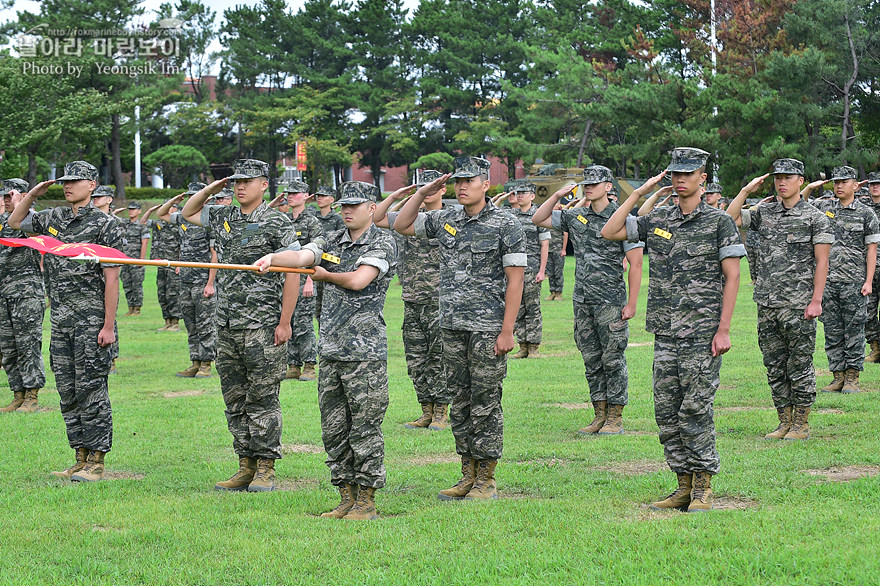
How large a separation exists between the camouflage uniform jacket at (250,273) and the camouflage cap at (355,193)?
26.7 inches

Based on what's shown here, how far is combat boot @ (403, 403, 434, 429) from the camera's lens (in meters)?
10.3

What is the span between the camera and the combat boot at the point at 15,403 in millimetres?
11297

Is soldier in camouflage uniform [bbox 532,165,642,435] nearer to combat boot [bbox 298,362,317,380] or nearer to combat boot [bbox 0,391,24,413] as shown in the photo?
combat boot [bbox 298,362,317,380]

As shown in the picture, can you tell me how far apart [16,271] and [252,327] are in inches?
187

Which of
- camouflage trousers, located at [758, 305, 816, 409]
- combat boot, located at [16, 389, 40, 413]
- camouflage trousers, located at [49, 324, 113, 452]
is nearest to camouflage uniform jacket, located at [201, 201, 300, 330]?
camouflage trousers, located at [49, 324, 113, 452]

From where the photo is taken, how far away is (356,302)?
6.84 metres

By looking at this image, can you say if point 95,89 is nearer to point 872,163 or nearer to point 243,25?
point 243,25

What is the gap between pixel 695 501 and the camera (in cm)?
680

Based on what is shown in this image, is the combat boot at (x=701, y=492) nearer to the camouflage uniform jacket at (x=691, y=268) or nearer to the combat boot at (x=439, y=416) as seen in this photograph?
the camouflage uniform jacket at (x=691, y=268)

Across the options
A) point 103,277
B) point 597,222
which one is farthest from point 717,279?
point 103,277

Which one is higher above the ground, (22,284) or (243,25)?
(243,25)

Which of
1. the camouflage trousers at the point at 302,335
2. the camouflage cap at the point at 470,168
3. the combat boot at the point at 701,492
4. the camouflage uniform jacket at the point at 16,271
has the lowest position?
the combat boot at the point at 701,492

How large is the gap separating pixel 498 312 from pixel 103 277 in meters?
3.40

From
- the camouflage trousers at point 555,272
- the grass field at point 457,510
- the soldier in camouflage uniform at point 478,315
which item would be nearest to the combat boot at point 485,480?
the soldier in camouflage uniform at point 478,315
